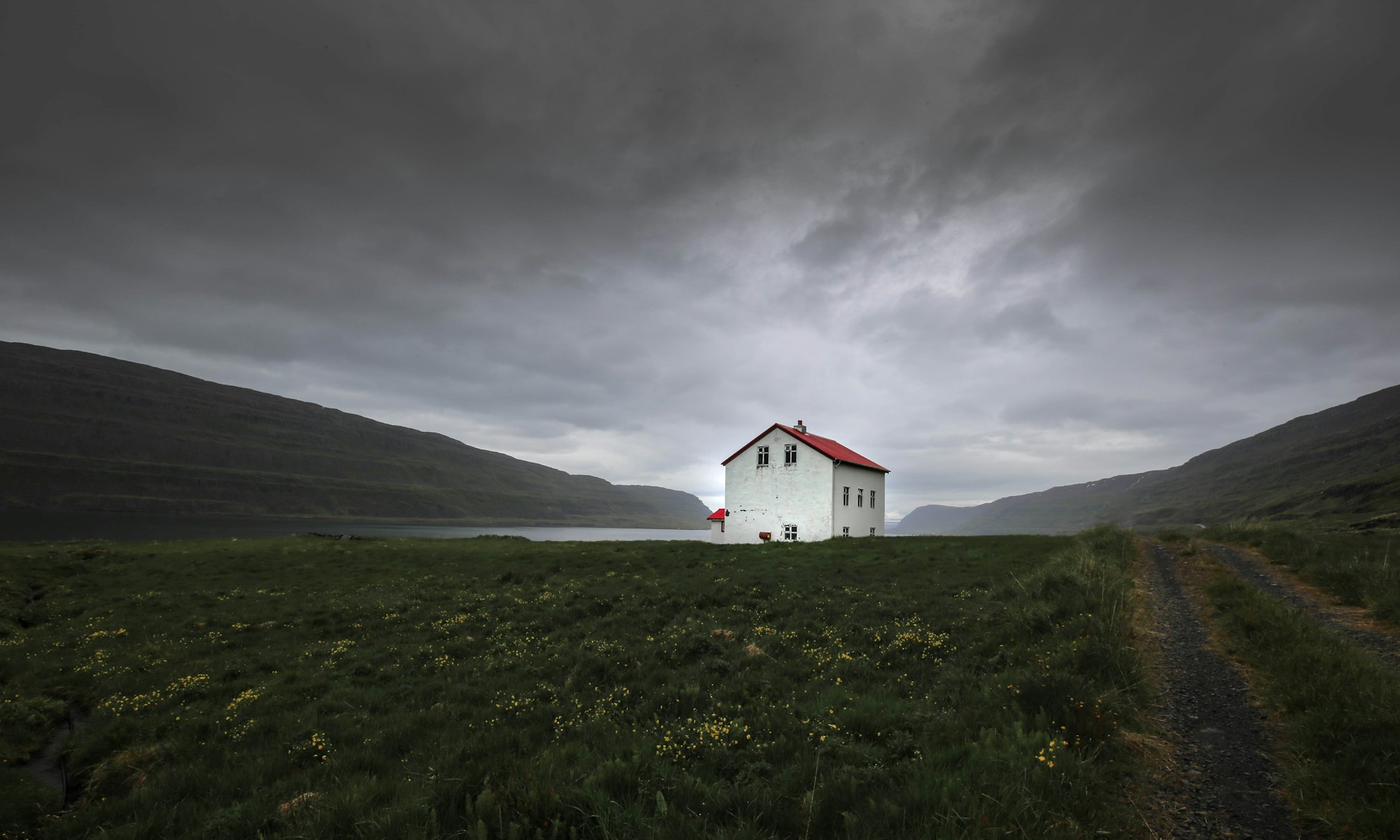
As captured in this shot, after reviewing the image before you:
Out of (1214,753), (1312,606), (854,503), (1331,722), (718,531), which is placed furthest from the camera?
(718,531)

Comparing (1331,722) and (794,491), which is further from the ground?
(794,491)

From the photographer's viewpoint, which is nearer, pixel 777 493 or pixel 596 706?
pixel 596 706

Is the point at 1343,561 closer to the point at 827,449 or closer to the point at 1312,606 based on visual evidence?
the point at 1312,606

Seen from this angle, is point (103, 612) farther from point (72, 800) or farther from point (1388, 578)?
point (1388, 578)

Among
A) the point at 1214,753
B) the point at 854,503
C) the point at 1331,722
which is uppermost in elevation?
the point at 854,503

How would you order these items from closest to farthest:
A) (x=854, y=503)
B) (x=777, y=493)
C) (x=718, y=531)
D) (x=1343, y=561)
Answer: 1. (x=1343, y=561)
2. (x=777, y=493)
3. (x=854, y=503)
4. (x=718, y=531)

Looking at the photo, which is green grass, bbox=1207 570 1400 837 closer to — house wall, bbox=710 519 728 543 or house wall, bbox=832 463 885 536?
house wall, bbox=832 463 885 536

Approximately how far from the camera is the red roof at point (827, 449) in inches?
2121

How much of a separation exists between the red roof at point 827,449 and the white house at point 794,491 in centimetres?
11

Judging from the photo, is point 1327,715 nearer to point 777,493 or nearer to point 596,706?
point 596,706

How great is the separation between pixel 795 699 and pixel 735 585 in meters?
13.4

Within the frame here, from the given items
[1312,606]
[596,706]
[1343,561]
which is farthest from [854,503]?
[596,706]

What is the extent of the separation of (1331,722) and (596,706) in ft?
38.1

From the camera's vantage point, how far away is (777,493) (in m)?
55.5
